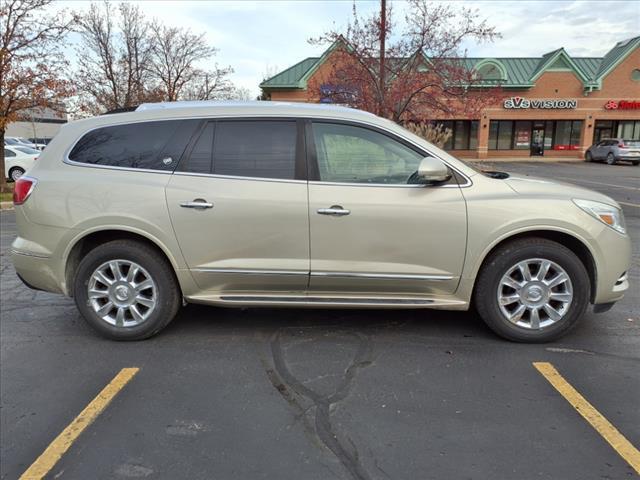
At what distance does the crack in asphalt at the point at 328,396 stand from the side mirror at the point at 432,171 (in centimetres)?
136

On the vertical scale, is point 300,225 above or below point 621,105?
below

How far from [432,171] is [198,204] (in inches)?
69.5

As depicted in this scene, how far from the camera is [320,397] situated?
3111 mm

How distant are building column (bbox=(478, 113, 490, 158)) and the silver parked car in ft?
23.6

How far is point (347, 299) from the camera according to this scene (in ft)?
12.7

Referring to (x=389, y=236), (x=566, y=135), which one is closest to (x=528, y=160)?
(x=566, y=135)

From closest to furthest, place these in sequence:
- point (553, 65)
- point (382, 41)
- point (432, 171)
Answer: point (432, 171) < point (382, 41) < point (553, 65)

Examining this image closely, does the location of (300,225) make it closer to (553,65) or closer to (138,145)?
(138,145)

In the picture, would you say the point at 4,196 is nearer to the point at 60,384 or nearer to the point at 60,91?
the point at 60,91

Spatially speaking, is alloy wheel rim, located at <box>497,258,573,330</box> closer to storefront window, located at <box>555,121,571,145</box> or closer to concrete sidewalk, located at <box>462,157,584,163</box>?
concrete sidewalk, located at <box>462,157,584,163</box>

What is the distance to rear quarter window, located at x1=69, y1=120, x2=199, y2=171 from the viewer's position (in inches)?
155

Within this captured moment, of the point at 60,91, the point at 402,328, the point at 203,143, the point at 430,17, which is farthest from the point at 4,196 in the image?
the point at 402,328

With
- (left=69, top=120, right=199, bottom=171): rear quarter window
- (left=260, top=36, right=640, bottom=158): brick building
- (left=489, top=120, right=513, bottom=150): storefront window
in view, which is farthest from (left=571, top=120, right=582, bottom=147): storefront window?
(left=69, top=120, right=199, bottom=171): rear quarter window

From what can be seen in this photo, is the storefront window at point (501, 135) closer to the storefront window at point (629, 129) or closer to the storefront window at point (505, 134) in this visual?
the storefront window at point (505, 134)
